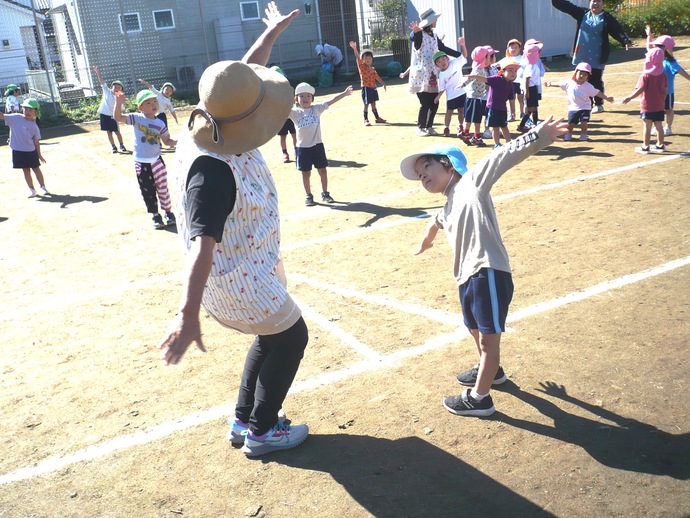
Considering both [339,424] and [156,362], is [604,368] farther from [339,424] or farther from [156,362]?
[156,362]

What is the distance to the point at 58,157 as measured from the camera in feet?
55.3

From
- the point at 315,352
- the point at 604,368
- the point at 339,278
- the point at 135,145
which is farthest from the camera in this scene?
the point at 135,145

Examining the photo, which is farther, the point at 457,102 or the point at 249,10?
the point at 249,10

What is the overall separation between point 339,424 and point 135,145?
6542 millimetres

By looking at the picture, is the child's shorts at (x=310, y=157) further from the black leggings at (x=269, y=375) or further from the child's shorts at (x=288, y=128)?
the black leggings at (x=269, y=375)

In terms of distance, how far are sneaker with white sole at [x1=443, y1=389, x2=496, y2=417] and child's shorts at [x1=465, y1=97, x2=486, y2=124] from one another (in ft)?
31.3

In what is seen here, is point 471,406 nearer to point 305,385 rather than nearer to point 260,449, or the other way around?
point 305,385

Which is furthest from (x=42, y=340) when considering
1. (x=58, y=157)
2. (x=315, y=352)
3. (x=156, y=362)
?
(x=58, y=157)

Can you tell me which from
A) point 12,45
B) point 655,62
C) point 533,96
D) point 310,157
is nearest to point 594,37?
point 533,96

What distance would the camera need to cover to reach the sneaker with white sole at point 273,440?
409 centimetres

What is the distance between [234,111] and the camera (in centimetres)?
313

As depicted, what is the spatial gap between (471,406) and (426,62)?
35.7ft

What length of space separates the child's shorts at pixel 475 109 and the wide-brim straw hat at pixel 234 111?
10304mm

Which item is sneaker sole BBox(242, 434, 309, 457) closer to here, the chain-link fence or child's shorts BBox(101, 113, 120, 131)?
child's shorts BBox(101, 113, 120, 131)
